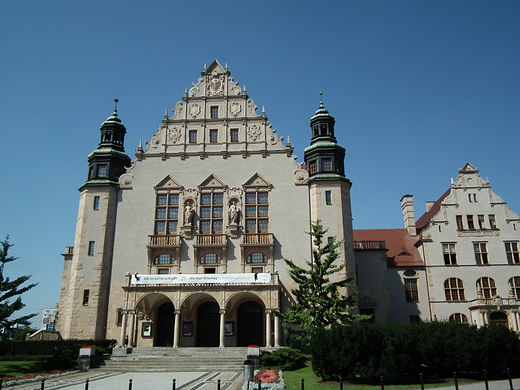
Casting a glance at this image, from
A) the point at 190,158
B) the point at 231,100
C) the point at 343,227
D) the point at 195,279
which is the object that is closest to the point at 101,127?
the point at 190,158

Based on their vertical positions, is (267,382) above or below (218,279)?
below

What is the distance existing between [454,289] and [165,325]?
910 inches

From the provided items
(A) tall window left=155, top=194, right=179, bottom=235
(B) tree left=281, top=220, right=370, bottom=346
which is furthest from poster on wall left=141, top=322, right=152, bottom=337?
(B) tree left=281, top=220, right=370, bottom=346

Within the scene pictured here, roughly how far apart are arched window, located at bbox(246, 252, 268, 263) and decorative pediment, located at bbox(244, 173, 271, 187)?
551 cm

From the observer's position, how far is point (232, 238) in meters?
35.2

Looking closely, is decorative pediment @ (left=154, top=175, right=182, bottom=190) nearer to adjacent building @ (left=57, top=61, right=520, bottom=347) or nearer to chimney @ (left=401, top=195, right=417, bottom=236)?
adjacent building @ (left=57, top=61, right=520, bottom=347)

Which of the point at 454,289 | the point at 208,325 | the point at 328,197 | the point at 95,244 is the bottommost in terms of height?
the point at 208,325

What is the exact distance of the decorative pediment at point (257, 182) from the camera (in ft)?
120

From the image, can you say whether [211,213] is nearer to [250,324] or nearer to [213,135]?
[213,135]

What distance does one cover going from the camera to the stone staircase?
2548 cm

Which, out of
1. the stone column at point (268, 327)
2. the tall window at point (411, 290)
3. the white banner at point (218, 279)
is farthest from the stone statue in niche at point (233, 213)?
the tall window at point (411, 290)

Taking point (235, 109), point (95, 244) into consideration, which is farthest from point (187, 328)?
point (235, 109)

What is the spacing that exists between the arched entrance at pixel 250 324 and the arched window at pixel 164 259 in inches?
252

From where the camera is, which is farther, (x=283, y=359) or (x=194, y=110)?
(x=194, y=110)
